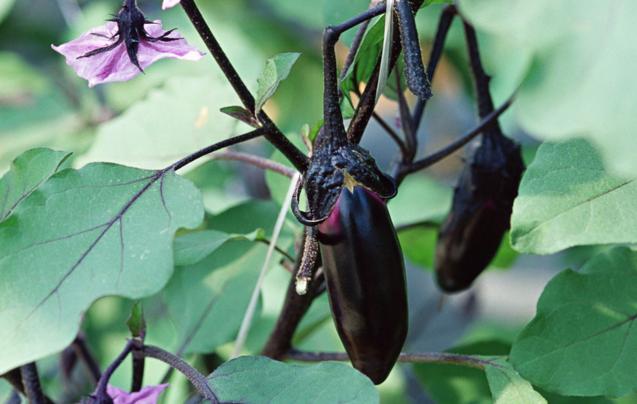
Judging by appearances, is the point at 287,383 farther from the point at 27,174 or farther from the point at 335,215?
the point at 27,174

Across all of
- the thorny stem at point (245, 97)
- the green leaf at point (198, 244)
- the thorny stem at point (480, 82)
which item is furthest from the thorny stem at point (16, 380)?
the thorny stem at point (480, 82)

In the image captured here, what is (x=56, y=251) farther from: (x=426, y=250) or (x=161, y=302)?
(x=161, y=302)

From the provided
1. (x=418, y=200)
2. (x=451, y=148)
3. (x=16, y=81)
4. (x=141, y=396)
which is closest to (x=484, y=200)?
(x=451, y=148)

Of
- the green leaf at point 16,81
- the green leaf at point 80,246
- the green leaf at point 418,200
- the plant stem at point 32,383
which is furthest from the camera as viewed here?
the green leaf at point 16,81

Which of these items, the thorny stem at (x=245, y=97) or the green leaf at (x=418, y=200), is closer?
the thorny stem at (x=245, y=97)

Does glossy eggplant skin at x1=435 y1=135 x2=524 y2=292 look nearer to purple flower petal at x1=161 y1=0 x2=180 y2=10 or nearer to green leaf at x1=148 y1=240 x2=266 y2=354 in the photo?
green leaf at x1=148 y1=240 x2=266 y2=354

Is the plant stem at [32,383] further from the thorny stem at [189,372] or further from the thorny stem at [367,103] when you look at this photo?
the thorny stem at [367,103]

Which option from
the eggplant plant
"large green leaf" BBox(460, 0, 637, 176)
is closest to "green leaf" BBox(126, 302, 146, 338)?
the eggplant plant

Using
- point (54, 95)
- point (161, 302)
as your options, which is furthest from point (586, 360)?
point (54, 95)
